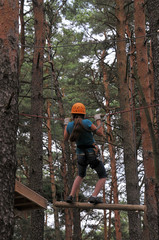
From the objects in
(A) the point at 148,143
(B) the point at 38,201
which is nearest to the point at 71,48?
(A) the point at 148,143

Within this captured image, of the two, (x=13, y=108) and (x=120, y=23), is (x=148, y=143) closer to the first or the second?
(x=120, y=23)

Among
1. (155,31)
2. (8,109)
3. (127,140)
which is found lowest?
(8,109)

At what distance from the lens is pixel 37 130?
8484 mm

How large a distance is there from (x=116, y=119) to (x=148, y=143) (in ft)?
24.8

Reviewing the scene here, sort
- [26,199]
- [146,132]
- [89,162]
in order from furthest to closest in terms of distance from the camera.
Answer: [146,132]
[26,199]
[89,162]

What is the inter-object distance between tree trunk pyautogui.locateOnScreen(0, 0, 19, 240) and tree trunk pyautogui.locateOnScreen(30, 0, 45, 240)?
4028 millimetres

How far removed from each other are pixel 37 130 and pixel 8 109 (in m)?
4.43

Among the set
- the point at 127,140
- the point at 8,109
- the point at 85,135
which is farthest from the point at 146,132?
the point at 8,109

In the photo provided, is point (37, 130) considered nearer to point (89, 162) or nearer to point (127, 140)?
point (127, 140)

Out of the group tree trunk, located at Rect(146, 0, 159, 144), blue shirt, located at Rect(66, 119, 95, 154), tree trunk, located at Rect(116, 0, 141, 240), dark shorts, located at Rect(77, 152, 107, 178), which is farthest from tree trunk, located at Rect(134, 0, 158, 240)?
blue shirt, located at Rect(66, 119, 95, 154)

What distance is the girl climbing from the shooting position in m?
4.99

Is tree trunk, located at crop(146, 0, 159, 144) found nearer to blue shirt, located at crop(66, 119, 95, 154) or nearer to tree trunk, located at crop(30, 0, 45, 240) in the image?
blue shirt, located at crop(66, 119, 95, 154)

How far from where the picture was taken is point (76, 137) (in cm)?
502

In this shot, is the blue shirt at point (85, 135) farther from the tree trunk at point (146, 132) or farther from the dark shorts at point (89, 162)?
the tree trunk at point (146, 132)
